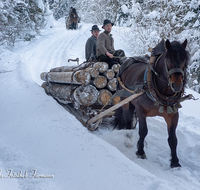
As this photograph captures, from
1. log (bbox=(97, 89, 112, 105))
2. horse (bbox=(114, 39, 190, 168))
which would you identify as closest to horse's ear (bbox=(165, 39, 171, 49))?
horse (bbox=(114, 39, 190, 168))

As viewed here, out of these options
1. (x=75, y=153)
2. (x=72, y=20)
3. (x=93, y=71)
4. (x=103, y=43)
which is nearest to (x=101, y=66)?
(x=93, y=71)

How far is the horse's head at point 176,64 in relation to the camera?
7.48 ft

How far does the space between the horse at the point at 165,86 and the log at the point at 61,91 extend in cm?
117

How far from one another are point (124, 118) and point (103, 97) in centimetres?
63

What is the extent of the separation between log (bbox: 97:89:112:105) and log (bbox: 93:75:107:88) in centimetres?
13

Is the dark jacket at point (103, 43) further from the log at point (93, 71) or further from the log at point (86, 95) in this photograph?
the log at point (86, 95)

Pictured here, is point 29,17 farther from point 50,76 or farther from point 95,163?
point 95,163

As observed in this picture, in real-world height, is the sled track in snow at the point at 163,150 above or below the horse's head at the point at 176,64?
below

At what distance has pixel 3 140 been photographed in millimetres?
2836

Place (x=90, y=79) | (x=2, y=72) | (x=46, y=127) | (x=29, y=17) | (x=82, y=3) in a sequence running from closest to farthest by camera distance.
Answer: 1. (x=46, y=127)
2. (x=90, y=79)
3. (x=2, y=72)
4. (x=29, y=17)
5. (x=82, y=3)

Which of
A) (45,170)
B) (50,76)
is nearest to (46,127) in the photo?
(45,170)

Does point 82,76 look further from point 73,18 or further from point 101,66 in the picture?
point 73,18

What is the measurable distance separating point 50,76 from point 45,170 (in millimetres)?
3353

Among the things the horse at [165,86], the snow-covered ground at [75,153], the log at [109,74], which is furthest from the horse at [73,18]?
the horse at [165,86]
